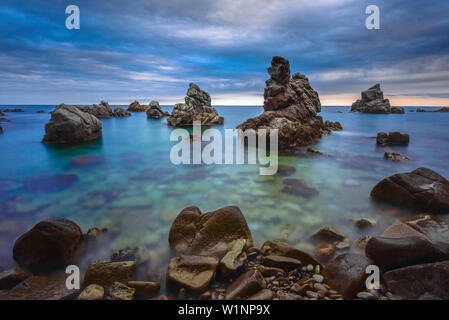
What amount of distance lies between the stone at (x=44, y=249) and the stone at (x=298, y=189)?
7300mm

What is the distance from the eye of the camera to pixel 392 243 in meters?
3.98

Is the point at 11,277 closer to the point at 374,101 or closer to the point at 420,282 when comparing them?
the point at 420,282

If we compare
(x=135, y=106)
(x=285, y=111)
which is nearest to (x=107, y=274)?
(x=285, y=111)

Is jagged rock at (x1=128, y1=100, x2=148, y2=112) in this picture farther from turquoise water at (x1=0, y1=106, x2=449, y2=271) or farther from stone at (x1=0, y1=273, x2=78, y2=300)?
stone at (x1=0, y1=273, x2=78, y2=300)

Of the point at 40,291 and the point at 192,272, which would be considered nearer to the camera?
the point at 40,291

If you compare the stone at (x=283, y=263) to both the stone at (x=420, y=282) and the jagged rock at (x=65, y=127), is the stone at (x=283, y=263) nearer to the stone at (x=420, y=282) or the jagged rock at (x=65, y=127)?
the stone at (x=420, y=282)

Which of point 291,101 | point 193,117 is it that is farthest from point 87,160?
point 193,117

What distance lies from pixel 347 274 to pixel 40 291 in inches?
216

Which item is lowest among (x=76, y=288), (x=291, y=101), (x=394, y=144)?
(x=76, y=288)

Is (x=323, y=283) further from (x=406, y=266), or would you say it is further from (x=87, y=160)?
(x=87, y=160)

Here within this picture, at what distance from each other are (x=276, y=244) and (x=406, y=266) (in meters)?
2.31

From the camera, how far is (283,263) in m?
4.10

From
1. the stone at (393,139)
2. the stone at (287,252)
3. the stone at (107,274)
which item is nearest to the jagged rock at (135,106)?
the stone at (393,139)

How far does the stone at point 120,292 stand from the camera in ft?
11.9
